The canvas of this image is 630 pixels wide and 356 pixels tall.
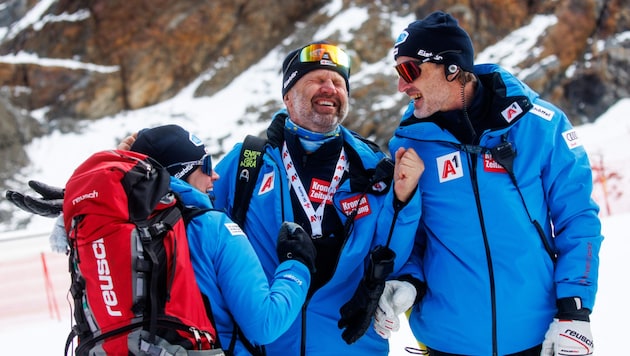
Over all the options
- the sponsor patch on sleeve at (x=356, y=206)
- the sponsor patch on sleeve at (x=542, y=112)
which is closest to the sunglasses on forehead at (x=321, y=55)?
the sponsor patch on sleeve at (x=356, y=206)

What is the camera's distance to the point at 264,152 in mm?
3213

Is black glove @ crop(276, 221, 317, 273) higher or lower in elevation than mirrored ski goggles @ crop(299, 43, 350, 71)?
lower

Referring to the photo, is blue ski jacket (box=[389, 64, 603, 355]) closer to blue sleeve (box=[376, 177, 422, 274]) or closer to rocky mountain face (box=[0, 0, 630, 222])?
blue sleeve (box=[376, 177, 422, 274])

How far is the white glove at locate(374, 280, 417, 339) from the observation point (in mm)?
2729

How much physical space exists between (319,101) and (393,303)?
1.25 metres

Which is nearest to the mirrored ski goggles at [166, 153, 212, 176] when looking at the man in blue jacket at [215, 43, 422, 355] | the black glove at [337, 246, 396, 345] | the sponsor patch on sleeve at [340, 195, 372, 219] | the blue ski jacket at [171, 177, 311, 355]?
the blue ski jacket at [171, 177, 311, 355]

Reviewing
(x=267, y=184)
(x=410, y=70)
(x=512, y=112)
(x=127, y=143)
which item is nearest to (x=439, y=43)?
(x=410, y=70)

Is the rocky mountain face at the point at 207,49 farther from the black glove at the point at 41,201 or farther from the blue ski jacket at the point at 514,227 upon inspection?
the black glove at the point at 41,201

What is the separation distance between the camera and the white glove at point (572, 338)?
2.41 meters

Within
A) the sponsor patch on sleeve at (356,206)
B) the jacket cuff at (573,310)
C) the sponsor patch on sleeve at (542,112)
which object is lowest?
the jacket cuff at (573,310)

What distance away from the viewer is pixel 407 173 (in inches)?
106

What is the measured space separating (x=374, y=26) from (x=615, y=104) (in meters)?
12.5

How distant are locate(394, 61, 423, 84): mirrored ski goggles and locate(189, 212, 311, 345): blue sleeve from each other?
1178 mm

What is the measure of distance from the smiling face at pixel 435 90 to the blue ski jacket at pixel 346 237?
17.9 inches
